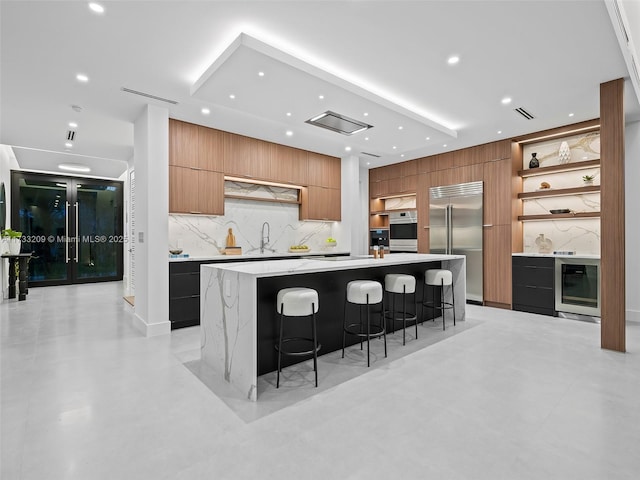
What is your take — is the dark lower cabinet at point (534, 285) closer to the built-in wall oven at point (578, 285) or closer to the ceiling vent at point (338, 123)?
the built-in wall oven at point (578, 285)

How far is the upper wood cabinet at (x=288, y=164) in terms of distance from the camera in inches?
230

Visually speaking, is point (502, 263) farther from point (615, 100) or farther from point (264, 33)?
point (264, 33)

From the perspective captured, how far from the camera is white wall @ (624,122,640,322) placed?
15.5 feet

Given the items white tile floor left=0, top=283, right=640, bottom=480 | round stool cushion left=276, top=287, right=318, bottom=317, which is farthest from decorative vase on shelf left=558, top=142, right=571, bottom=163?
round stool cushion left=276, top=287, right=318, bottom=317

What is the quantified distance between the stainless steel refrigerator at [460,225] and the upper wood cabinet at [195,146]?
4130 mm

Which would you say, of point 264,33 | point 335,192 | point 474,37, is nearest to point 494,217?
point 335,192

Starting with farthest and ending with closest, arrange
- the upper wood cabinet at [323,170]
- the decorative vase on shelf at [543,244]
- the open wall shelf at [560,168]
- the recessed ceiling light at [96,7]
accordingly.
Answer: the upper wood cabinet at [323,170] < the decorative vase on shelf at [543,244] < the open wall shelf at [560,168] < the recessed ceiling light at [96,7]

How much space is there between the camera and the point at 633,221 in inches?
187

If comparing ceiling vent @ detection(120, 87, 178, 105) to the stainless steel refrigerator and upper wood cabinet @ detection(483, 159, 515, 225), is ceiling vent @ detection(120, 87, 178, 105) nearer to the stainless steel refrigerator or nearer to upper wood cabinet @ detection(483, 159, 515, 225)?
the stainless steel refrigerator

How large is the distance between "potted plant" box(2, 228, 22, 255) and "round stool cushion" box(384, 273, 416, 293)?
701 centimetres

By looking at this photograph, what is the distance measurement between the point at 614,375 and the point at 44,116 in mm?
6979

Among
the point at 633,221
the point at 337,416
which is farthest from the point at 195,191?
the point at 633,221

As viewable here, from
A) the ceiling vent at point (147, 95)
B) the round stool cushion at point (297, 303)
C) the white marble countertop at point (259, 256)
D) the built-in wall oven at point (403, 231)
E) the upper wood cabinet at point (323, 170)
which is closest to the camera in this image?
the round stool cushion at point (297, 303)

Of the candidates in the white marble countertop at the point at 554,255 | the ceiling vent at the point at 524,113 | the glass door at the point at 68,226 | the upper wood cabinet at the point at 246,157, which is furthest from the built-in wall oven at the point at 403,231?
the glass door at the point at 68,226
